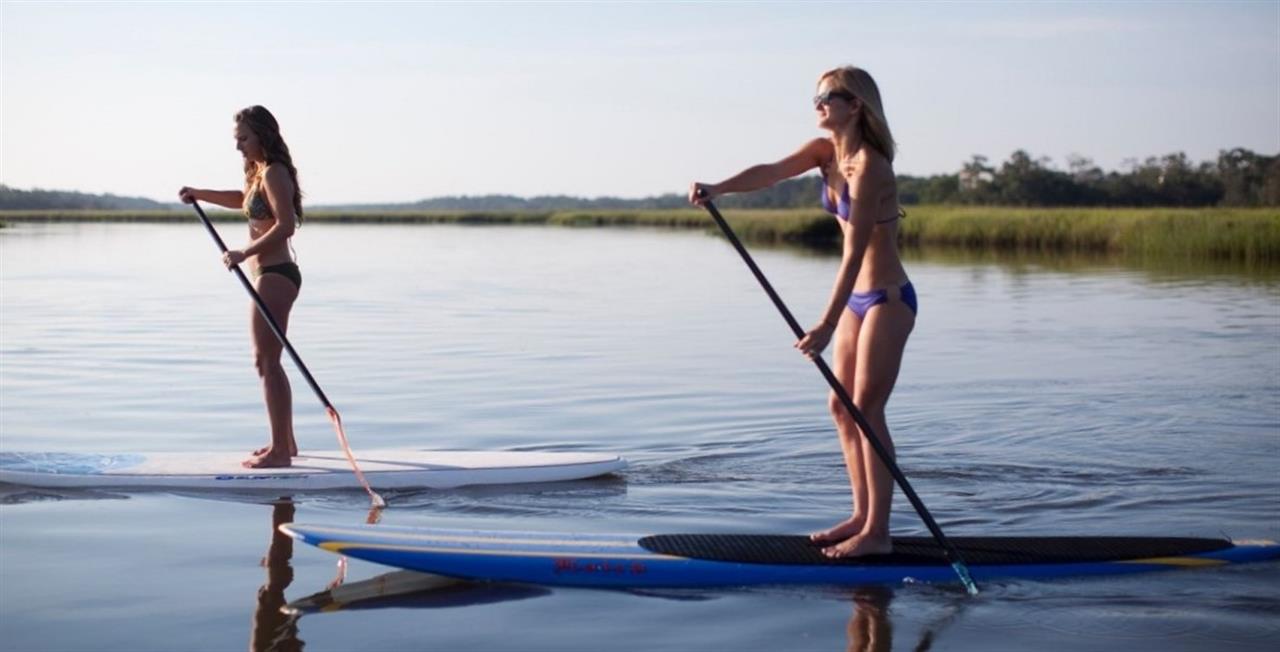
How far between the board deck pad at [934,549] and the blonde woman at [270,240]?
283cm

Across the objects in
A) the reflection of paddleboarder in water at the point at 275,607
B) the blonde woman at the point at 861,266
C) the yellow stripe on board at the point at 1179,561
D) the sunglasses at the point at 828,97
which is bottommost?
the reflection of paddleboarder in water at the point at 275,607

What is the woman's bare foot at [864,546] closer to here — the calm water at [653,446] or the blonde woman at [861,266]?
the blonde woman at [861,266]

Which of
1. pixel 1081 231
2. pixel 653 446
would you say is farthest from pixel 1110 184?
pixel 653 446

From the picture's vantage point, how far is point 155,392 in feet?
41.7

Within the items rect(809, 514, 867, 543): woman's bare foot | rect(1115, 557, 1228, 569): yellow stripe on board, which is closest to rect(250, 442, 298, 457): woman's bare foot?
rect(809, 514, 867, 543): woman's bare foot

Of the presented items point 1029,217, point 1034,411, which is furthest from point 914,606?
point 1029,217

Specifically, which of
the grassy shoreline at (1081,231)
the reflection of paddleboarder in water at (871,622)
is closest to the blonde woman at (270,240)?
the reflection of paddleboarder in water at (871,622)

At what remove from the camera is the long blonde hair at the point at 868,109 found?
5742 mm

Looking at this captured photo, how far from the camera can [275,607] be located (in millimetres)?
6020

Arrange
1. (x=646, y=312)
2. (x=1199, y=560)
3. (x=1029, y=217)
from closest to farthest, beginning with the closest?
(x=1199, y=560) < (x=646, y=312) < (x=1029, y=217)

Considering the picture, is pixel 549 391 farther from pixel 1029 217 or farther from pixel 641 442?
pixel 1029 217

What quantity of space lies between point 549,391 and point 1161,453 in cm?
512

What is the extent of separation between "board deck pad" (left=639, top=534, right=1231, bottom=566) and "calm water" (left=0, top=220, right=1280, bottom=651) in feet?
0.40

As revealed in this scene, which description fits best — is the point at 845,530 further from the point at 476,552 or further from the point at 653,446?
the point at 653,446
